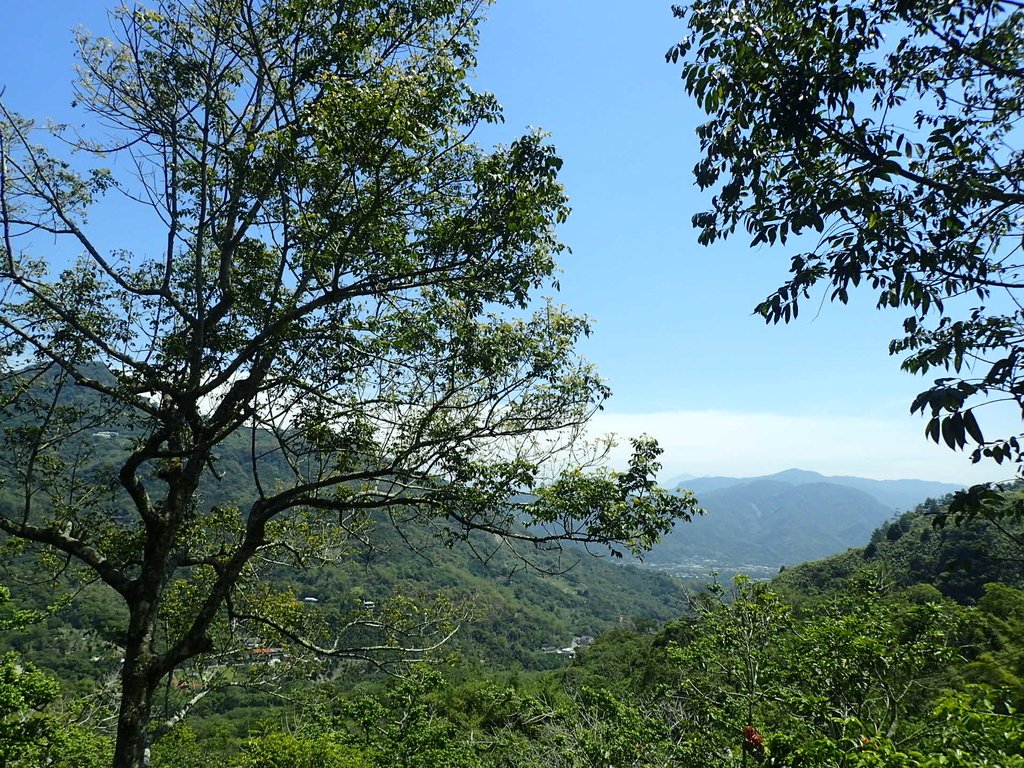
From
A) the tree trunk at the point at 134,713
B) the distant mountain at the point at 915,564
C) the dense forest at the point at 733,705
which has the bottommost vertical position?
the distant mountain at the point at 915,564

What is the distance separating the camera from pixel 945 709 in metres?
3.77

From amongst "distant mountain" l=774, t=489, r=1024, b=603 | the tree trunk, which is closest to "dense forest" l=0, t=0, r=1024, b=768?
the tree trunk

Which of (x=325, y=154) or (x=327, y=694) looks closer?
(x=325, y=154)

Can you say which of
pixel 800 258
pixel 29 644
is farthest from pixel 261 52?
pixel 29 644

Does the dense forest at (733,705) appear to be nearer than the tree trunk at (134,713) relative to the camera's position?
Yes

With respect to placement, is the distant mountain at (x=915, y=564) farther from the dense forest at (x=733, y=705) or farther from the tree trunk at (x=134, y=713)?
the tree trunk at (x=134, y=713)

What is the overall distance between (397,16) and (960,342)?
590 centimetres

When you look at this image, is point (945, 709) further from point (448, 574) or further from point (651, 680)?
point (448, 574)

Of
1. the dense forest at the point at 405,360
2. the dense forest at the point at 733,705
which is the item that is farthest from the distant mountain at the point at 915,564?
the dense forest at the point at 405,360

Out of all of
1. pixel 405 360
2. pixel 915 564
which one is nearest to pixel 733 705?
pixel 405 360

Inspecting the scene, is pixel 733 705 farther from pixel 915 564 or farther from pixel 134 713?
pixel 915 564

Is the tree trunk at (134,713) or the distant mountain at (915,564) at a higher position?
the tree trunk at (134,713)

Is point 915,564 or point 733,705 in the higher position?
point 733,705

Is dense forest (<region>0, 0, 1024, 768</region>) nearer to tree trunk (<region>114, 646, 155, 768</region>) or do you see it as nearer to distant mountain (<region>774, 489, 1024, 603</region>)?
tree trunk (<region>114, 646, 155, 768</region>)
